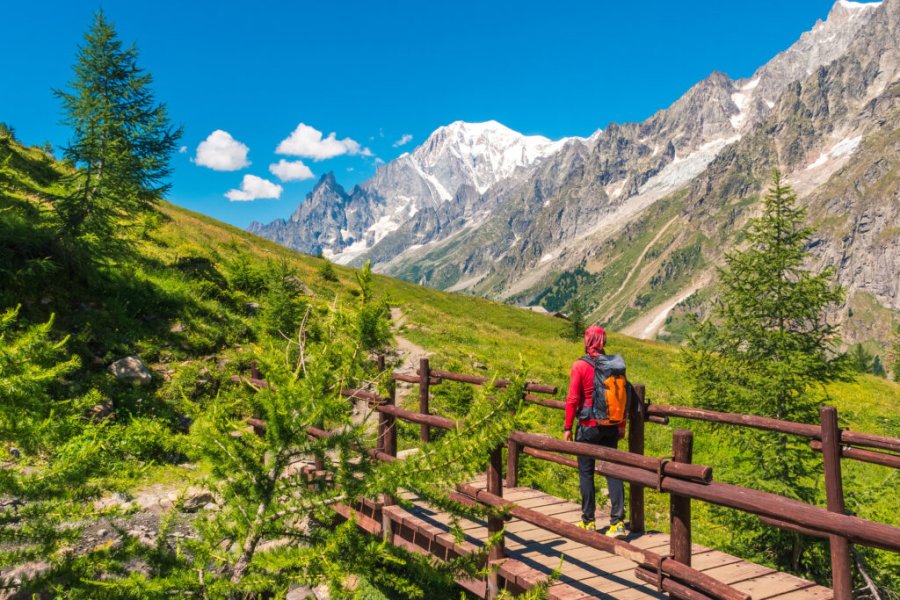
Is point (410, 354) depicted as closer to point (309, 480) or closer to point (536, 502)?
point (536, 502)

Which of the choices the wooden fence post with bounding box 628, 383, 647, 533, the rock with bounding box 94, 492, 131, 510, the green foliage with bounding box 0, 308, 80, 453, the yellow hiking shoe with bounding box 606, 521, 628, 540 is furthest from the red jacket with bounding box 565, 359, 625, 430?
the rock with bounding box 94, 492, 131, 510

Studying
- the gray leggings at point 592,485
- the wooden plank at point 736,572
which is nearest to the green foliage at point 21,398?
the gray leggings at point 592,485

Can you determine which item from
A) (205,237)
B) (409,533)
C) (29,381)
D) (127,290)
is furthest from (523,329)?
(29,381)

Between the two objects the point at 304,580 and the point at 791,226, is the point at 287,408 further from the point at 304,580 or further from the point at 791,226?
the point at 791,226

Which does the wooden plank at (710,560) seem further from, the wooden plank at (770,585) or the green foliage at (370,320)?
the green foliage at (370,320)

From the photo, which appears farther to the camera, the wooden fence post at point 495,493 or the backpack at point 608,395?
the backpack at point 608,395

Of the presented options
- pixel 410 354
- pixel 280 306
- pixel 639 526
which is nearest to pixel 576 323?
pixel 410 354

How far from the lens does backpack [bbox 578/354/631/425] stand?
7.28 m

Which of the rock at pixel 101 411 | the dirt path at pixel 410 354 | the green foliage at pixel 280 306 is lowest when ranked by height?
the rock at pixel 101 411

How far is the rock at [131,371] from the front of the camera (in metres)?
14.0

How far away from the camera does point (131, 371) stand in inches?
559

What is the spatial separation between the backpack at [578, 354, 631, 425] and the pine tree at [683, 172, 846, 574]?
3938 millimetres

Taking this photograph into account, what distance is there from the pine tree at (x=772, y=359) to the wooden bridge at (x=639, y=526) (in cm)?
259

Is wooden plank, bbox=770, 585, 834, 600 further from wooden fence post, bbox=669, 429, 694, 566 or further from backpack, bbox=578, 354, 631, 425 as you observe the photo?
backpack, bbox=578, 354, 631, 425
